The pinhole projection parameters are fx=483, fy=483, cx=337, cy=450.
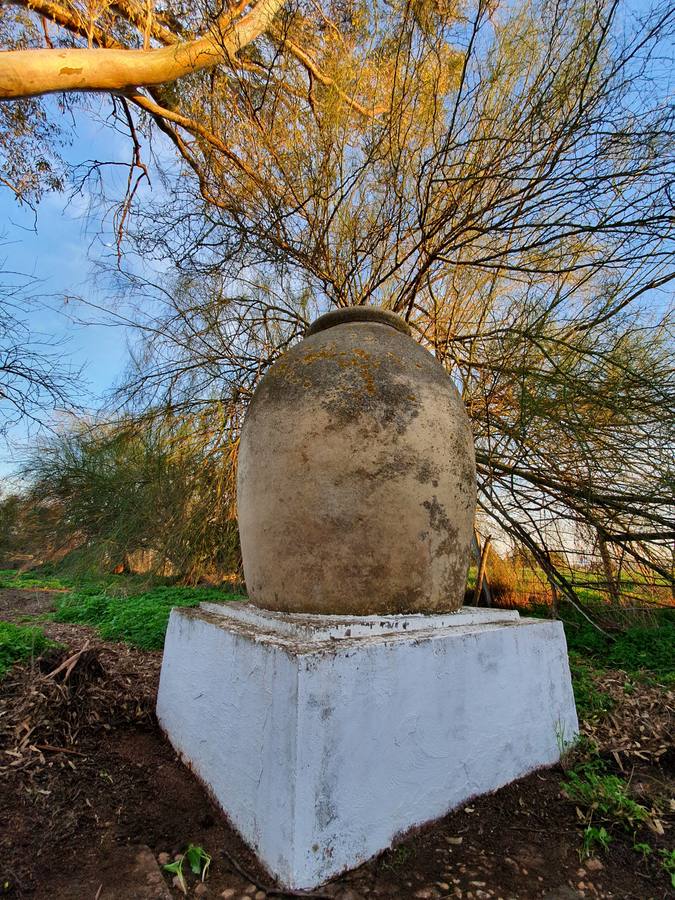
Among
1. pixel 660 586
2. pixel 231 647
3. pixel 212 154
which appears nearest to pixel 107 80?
pixel 212 154

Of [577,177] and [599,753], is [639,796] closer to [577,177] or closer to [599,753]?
[599,753]

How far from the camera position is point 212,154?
519 centimetres

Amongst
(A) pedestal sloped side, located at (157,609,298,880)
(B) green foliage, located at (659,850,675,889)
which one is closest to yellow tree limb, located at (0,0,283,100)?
(A) pedestal sloped side, located at (157,609,298,880)

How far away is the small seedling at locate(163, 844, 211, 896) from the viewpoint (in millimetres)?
1618

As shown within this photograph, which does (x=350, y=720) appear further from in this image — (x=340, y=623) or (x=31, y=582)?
(x=31, y=582)

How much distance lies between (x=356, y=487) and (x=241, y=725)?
1.08 metres

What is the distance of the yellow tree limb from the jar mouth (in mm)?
2775

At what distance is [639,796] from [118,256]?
253 inches

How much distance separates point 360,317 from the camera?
9.90 feet

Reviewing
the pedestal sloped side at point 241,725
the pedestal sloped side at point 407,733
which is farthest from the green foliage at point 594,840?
the pedestal sloped side at point 241,725

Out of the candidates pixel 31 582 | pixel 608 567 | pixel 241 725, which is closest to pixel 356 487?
pixel 241 725

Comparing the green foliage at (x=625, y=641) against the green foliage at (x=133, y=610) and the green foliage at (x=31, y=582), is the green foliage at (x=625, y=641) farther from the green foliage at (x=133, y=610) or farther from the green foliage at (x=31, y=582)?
the green foliage at (x=31, y=582)

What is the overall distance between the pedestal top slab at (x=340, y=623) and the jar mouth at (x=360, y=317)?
174cm

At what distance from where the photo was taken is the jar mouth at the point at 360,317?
3.02 metres
